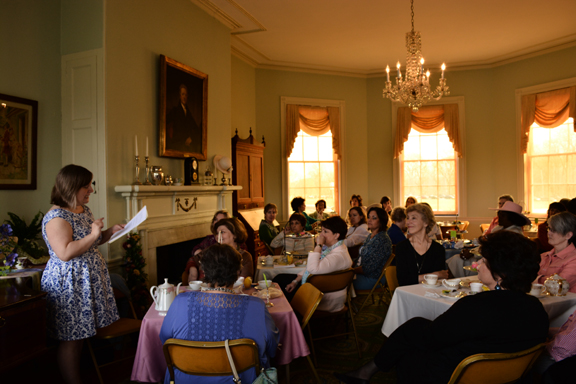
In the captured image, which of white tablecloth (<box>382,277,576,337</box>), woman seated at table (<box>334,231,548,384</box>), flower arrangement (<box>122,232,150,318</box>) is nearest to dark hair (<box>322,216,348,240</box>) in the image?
white tablecloth (<box>382,277,576,337</box>)

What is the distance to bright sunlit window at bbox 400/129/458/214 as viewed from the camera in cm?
960

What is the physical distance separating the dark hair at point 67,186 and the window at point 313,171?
→ 6.76 meters

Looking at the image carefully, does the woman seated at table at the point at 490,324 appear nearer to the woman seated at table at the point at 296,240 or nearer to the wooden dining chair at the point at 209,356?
the wooden dining chair at the point at 209,356

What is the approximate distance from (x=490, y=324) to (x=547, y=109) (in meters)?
7.82

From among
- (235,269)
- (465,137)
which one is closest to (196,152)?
(235,269)

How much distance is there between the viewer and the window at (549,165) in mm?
8352

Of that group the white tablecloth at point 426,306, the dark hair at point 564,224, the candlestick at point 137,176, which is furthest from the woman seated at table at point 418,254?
the candlestick at point 137,176

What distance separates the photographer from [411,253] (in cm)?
376

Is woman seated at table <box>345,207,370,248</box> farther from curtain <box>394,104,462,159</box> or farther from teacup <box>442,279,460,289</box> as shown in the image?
curtain <box>394,104,462,159</box>

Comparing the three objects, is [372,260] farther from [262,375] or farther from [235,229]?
[262,375]

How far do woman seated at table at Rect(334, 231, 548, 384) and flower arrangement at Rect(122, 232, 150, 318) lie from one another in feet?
9.87

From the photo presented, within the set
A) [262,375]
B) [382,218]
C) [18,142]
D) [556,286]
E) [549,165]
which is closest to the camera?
[262,375]

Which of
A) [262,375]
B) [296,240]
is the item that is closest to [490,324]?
[262,375]

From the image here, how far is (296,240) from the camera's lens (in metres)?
5.52
